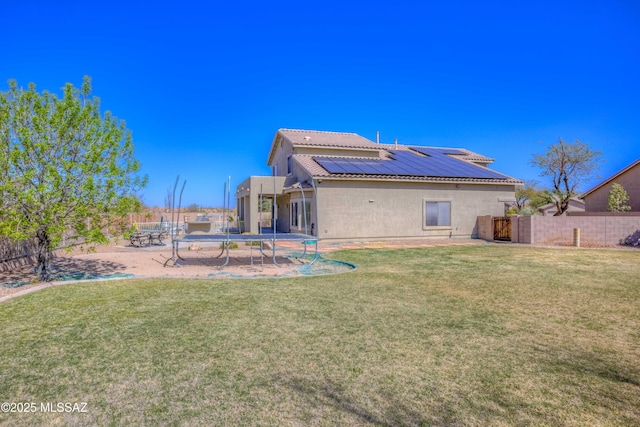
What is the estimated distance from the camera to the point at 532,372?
405cm

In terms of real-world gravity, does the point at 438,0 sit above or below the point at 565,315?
above

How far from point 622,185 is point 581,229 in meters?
10.7

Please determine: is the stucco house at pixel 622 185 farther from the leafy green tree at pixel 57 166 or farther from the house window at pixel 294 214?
the leafy green tree at pixel 57 166

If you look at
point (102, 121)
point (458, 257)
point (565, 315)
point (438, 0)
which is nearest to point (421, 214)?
point (458, 257)

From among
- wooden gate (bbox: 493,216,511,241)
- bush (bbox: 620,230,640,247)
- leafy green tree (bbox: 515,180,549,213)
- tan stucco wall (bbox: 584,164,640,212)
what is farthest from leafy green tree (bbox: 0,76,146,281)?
A: leafy green tree (bbox: 515,180,549,213)

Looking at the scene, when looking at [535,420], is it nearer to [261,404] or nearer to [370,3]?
[261,404]

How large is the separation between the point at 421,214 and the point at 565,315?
15.3 metres

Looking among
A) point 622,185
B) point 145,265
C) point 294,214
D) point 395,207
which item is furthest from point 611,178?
point 145,265

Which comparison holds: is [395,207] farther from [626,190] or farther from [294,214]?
[626,190]

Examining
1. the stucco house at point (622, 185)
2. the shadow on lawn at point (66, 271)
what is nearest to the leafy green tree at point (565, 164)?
the stucco house at point (622, 185)

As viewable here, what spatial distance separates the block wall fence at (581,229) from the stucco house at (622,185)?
7.68m

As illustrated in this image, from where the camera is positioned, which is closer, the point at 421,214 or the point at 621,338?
the point at 621,338

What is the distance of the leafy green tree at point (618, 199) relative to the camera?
25359 millimetres

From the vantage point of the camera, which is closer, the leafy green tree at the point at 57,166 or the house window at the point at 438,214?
the leafy green tree at the point at 57,166
